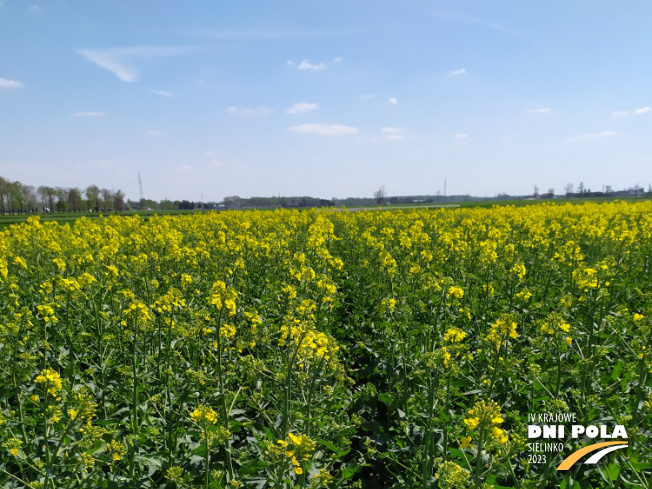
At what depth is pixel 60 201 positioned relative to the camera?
307 feet

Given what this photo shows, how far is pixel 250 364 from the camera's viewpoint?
2.90m

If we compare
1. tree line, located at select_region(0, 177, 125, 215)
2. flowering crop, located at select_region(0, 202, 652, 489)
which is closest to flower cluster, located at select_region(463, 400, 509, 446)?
flowering crop, located at select_region(0, 202, 652, 489)

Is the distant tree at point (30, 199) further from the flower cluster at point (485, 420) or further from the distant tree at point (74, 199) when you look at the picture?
Answer: the flower cluster at point (485, 420)

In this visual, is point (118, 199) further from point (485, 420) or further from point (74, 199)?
point (485, 420)

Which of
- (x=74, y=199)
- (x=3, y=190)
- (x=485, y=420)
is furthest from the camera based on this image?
(x=74, y=199)

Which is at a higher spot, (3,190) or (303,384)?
(3,190)

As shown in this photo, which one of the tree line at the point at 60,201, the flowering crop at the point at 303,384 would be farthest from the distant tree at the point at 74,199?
the flowering crop at the point at 303,384

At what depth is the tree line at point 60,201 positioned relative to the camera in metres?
88.6

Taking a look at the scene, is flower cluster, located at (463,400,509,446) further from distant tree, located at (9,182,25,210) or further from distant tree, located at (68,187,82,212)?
distant tree, located at (68,187,82,212)

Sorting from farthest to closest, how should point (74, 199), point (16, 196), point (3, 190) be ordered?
point (74, 199) → point (16, 196) → point (3, 190)

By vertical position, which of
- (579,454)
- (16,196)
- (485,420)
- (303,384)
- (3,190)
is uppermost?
(3,190)

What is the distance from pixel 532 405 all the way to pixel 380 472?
63.9 inches

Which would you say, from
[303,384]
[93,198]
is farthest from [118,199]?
[303,384]

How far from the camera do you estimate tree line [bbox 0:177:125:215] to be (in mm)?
88562
